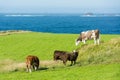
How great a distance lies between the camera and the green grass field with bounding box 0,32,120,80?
22.8m

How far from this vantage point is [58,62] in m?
33.0

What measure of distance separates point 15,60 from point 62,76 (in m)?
15.5

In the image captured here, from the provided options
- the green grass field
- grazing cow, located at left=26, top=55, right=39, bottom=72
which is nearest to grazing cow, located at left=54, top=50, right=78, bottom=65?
the green grass field

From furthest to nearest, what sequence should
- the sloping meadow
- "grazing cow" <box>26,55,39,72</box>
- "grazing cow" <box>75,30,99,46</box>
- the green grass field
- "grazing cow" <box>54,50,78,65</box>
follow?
"grazing cow" <box>75,30,99,46</box>
"grazing cow" <box>54,50,78,65</box>
the sloping meadow
"grazing cow" <box>26,55,39,72</box>
the green grass field

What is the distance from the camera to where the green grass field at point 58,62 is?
899 inches

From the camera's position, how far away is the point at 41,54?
3894 centimetres

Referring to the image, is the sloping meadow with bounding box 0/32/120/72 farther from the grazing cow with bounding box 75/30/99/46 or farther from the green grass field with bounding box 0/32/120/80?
the grazing cow with bounding box 75/30/99/46

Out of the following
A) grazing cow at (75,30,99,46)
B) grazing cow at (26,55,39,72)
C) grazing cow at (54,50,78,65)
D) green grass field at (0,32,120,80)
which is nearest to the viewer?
green grass field at (0,32,120,80)

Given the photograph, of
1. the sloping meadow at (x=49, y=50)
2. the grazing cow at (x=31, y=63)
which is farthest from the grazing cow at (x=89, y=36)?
the grazing cow at (x=31, y=63)

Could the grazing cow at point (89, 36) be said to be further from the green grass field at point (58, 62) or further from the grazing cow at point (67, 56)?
the grazing cow at point (67, 56)

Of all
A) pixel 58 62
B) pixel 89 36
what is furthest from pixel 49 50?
pixel 58 62

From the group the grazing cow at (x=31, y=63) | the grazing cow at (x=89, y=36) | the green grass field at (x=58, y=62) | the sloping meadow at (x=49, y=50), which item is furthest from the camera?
the grazing cow at (x=89, y=36)

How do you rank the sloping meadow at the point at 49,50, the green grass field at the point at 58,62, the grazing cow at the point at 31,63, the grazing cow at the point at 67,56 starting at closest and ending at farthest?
the green grass field at the point at 58,62 → the grazing cow at the point at 31,63 → the sloping meadow at the point at 49,50 → the grazing cow at the point at 67,56

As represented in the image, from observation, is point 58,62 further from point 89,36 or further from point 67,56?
point 89,36
